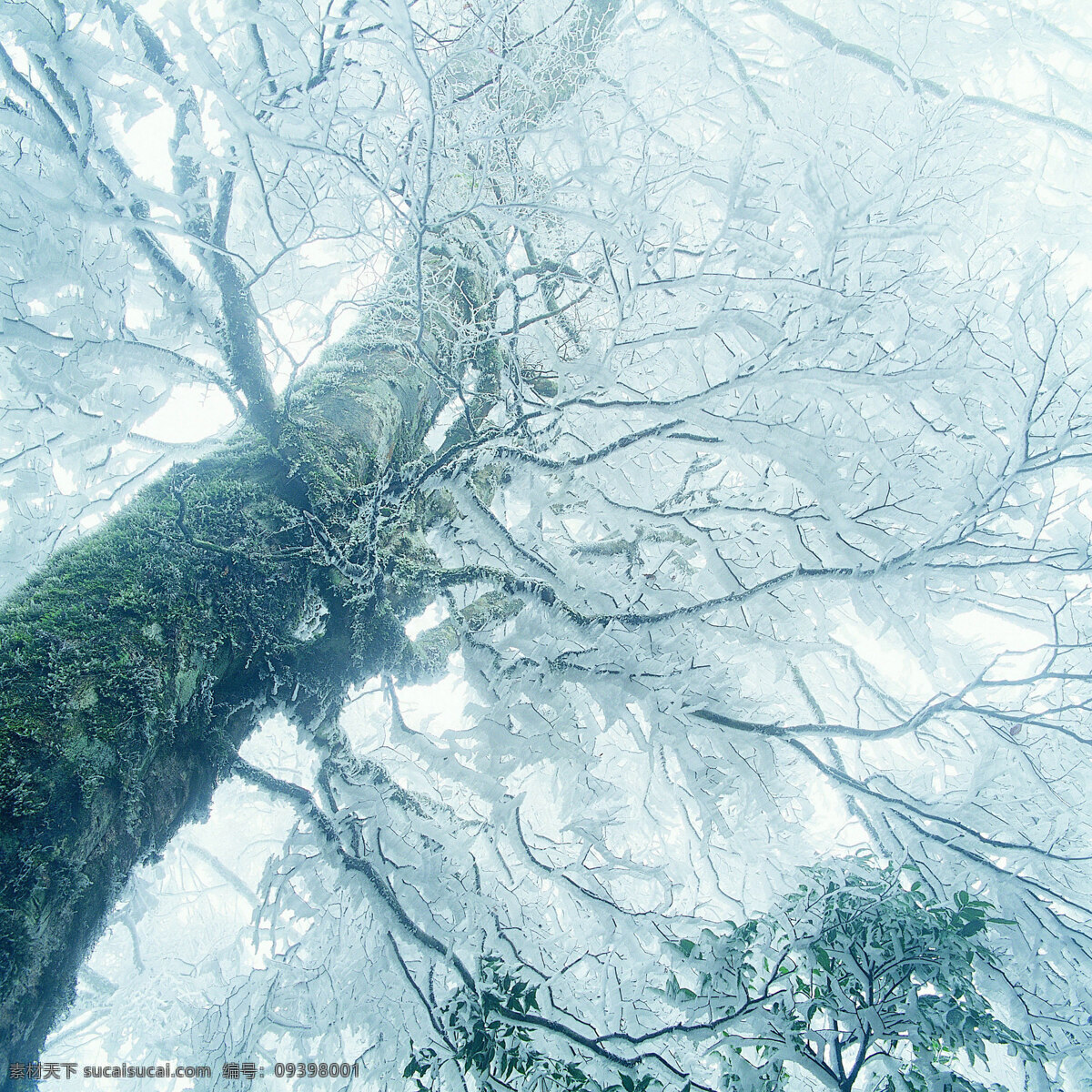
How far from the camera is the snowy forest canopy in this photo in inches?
61.9

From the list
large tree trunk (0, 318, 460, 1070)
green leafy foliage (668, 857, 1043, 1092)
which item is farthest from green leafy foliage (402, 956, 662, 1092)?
large tree trunk (0, 318, 460, 1070)

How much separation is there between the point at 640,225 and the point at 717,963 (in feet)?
8.37

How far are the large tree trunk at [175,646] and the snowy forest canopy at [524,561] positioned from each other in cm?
1

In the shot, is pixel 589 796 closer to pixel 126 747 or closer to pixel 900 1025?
pixel 900 1025

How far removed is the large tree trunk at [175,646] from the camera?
3.59 feet

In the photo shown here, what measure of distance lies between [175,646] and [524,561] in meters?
1.31

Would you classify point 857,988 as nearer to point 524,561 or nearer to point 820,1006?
point 820,1006

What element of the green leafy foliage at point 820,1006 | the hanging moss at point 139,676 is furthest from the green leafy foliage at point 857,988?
the hanging moss at point 139,676

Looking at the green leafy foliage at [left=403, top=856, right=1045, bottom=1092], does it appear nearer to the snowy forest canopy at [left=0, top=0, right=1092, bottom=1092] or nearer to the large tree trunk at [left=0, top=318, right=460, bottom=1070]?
the snowy forest canopy at [left=0, top=0, right=1092, bottom=1092]

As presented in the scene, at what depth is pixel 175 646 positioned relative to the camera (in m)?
1.46

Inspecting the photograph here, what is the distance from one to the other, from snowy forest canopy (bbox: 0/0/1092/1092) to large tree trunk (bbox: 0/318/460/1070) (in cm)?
1

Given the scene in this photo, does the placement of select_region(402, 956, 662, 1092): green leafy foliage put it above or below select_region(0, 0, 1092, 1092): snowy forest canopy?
below

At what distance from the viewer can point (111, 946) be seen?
21.0 feet

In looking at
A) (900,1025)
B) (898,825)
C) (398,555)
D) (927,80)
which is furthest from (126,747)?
(927,80)
